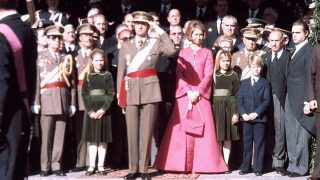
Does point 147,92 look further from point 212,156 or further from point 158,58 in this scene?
point 212,156

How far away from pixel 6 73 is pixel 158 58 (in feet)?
14.2

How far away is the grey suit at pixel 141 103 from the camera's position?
984 cm

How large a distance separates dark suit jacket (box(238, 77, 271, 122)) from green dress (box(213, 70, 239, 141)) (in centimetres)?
19

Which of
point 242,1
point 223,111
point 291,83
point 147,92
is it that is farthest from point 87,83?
point 242,1

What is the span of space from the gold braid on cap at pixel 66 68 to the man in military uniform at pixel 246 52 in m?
2.20

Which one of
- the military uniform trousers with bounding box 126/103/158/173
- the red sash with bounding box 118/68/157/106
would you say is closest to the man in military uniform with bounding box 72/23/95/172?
the red sash with bounding box 118/68/157/106

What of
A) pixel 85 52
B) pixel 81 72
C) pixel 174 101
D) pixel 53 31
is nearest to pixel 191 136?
pixel 174 101

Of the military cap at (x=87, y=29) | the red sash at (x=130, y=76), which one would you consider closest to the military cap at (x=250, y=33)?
the red sash at (x=130, y=76)

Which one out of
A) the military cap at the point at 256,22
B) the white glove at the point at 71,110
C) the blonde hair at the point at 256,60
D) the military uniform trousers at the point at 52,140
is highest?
the military cap at the point at 256,22

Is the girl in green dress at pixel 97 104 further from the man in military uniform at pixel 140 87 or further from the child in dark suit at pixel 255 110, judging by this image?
the child in dark suit at pixel 255 110

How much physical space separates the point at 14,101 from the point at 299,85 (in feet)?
16.2

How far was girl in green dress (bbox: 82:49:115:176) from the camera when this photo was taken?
10.1m

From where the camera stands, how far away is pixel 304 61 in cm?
992

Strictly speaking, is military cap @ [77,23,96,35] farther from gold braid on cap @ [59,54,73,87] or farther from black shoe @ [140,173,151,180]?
Answer: black shoe @ [140,173,151,180]
